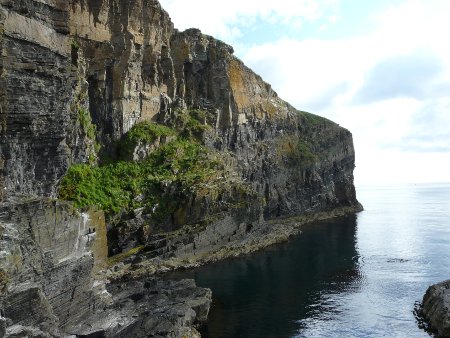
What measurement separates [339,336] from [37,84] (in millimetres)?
31083

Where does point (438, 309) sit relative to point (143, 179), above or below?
below

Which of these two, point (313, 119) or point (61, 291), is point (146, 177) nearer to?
point (61, 291)

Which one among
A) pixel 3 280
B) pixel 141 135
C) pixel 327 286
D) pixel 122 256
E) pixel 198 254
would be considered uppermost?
pixel 141 135

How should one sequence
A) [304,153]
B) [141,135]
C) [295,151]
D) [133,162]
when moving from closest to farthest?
[133,162] → [141,135] → [295,151] → [304,153]

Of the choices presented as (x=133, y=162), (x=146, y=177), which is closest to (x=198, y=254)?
(x=146, y=177)

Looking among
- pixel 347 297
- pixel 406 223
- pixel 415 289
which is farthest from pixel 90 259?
pixel 406 223

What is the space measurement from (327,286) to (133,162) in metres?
37.1

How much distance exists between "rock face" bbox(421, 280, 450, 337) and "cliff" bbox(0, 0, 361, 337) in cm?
1926

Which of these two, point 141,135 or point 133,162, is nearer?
point 133,162

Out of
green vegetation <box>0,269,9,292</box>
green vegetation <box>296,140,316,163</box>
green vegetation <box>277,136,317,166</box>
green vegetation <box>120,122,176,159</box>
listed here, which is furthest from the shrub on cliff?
green vegetation <box>296,140,316,163</box>

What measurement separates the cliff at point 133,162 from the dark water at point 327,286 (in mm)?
4628

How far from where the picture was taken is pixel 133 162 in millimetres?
68562

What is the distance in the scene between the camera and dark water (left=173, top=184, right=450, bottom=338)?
35562 millimetres

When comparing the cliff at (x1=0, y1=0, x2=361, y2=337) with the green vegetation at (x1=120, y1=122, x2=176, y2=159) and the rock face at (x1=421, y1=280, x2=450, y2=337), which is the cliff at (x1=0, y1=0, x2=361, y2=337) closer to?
the green vegetation at (x1=120, y1=122, x2=176, y2=159)
